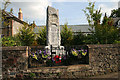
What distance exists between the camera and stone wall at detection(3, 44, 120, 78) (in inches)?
193

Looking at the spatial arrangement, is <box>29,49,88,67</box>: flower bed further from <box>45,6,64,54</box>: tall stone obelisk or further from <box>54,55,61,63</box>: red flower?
<box>45,6,64,54</box>: tall stone obelisk

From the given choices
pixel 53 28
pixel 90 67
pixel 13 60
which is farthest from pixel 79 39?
pixel 13 60

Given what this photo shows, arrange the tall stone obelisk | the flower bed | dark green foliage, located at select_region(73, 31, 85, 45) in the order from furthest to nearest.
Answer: dark green foliage, located at select_region(73, 31, 85, 45), the tall stone obelisk, the flower bed

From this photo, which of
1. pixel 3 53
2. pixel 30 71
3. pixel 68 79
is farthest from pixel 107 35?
pixel 3 53

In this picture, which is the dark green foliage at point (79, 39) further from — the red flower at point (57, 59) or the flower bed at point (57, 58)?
the red flower at point (57, 59)

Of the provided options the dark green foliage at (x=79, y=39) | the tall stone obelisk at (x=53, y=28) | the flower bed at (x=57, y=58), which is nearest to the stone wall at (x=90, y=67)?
the flower bed at (x=57, y=58)

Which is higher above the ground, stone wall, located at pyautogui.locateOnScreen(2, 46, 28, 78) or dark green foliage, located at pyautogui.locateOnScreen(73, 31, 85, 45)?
dark green foliage, located at pyautogui.locateOnScreen(73, 31, 85, 45)

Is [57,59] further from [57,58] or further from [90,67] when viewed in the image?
[90,67]

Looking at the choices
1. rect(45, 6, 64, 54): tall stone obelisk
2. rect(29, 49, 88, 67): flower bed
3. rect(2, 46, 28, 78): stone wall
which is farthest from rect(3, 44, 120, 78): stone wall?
rect(45, 6, 64, 54): tall stone obelisk

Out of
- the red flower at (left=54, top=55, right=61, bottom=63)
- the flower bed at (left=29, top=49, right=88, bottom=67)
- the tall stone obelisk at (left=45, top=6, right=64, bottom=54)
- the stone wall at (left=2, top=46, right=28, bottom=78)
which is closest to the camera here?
the stone wall at (left=2, top=46, right=28, bottom=78)

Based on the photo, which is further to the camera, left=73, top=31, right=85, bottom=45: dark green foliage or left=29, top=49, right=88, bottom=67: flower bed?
left=73, top=31, right=85, bottom=45: dark green foliage

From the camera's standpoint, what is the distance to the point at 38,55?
219 inches

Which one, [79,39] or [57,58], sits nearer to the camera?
[57,58]

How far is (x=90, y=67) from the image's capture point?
17.4ft
